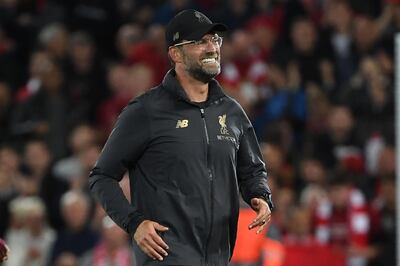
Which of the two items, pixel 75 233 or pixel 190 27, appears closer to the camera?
pixel 190 27

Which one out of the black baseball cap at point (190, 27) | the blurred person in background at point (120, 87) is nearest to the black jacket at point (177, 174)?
the black baseball cap at point (190, 27)

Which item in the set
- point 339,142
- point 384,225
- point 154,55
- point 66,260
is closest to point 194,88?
point 384,225

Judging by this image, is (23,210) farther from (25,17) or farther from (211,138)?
(211,138)

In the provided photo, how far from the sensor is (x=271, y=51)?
13.4 metres

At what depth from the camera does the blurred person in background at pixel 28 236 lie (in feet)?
38.6

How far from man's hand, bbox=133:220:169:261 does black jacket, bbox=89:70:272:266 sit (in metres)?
0.05

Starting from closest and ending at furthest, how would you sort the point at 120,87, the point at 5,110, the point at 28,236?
the point at 28,236 → the point at 120,87 → the point at 5,110

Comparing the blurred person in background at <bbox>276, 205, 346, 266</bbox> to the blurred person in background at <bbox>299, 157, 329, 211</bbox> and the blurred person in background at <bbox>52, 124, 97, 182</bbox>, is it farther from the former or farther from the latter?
the blurred person in background at <bbox>52, 124, 97, 182</bbox>

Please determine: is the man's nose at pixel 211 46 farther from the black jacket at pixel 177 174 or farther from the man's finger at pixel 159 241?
the man's finger at pixel 159 241

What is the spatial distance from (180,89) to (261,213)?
72 cm

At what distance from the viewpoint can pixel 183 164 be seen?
6105mm

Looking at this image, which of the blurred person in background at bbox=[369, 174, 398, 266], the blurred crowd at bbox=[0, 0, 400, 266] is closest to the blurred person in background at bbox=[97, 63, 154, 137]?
the blurred crowd at bbox=[0, 0, 400, 266]

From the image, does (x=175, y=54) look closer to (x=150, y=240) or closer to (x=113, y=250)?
(x=150, y=240)

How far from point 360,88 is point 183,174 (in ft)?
20.1
